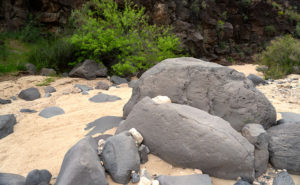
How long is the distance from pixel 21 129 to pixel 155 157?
2.07 m

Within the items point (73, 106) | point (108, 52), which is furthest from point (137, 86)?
point (108, 52)

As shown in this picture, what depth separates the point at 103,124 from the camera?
119 inches

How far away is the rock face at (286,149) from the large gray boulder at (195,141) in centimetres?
32

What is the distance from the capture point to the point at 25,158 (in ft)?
7.37

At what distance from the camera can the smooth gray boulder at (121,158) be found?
181 centimetres

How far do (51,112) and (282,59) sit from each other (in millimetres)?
8214

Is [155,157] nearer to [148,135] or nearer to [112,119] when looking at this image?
[148,135]

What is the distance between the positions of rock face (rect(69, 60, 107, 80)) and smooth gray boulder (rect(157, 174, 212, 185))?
4.82 m

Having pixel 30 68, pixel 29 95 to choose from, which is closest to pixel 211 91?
pixel 29 95

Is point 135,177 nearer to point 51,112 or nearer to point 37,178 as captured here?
point 37,178

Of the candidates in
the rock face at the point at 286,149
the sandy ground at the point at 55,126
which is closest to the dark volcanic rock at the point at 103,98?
the sandy ground at the point at 55,126

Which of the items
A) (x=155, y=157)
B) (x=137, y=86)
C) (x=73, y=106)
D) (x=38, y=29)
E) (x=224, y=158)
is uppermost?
(x=38, y=29)

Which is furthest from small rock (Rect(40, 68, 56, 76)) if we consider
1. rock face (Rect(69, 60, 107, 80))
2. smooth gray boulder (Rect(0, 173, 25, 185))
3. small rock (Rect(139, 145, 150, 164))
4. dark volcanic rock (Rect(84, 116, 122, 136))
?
small rock (Rect(139, 145, 150, 164))

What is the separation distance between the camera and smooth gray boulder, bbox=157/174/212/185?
5.62ft
